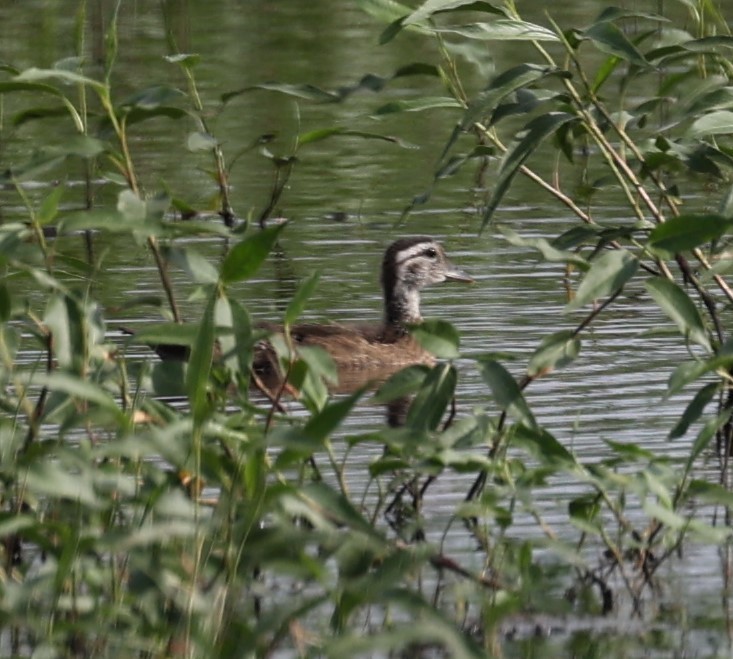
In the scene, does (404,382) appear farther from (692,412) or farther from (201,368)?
(201,368)

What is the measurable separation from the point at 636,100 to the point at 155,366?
33.8 ft

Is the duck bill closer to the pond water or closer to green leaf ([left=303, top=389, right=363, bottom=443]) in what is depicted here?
the pond water

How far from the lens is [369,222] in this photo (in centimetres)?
1212

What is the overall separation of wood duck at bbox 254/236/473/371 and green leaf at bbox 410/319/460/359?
15.0 ft

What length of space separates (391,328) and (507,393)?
5.55 metres

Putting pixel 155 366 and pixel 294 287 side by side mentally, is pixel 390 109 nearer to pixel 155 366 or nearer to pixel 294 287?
pixel 155 366

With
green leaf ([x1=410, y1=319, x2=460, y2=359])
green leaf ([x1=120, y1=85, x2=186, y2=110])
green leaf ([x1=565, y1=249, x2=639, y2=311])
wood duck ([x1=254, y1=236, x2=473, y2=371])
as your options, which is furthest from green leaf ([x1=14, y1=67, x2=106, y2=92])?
wood duck ([x1=254, y1=236, x2=473, y2=371])

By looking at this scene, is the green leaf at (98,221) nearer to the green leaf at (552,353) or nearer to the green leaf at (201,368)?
the green leaf at (201,368)

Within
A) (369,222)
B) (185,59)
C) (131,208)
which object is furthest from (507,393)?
(369,222)

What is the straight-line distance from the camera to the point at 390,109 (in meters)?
6.48

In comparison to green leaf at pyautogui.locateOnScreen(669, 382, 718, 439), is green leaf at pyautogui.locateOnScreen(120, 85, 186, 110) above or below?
above

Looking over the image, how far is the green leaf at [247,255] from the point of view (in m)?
4.71

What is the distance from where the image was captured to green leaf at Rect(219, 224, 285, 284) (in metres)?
4.71

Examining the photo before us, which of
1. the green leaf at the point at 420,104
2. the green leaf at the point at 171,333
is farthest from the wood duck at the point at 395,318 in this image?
the green leaf at the point at 171,333
